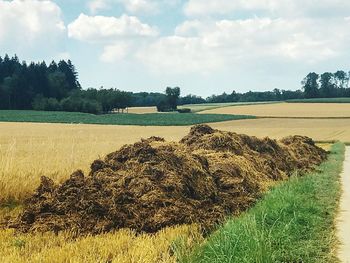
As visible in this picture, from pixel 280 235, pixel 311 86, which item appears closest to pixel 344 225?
pixel 280 235

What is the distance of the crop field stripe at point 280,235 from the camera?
6.41 m

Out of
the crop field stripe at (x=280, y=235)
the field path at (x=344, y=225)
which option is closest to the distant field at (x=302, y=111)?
the field path at (x=344, y=225)

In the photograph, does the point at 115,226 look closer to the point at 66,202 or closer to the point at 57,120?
the point at 66,202

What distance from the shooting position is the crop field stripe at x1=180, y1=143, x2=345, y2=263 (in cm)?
641

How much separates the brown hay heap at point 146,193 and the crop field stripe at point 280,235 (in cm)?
120

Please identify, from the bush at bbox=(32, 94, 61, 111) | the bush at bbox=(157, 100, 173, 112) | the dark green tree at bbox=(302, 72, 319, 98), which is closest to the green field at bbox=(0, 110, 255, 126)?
the bush at bbox=(32, 94, 61, 111)

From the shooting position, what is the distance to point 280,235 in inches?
299

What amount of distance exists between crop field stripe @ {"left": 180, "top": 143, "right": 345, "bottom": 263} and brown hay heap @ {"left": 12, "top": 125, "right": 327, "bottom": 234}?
120 centimetres

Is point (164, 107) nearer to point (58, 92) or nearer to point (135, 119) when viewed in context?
point (58, 92)

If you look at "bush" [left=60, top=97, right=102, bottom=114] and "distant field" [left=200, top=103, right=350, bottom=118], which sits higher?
"bush" [left=60, top=97, right=102, bottom=114]

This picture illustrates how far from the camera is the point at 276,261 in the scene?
6.38m

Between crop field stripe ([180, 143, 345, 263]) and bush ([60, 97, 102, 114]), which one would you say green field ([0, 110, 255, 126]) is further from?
crop field stripe ([180, 143, 345, 263])

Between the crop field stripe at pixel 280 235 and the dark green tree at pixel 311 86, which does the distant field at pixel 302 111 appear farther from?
the crop field stripe at pixel 280 235

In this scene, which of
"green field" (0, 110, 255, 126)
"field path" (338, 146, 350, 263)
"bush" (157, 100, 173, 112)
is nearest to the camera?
"field path" (338, 146, 350, 263)
